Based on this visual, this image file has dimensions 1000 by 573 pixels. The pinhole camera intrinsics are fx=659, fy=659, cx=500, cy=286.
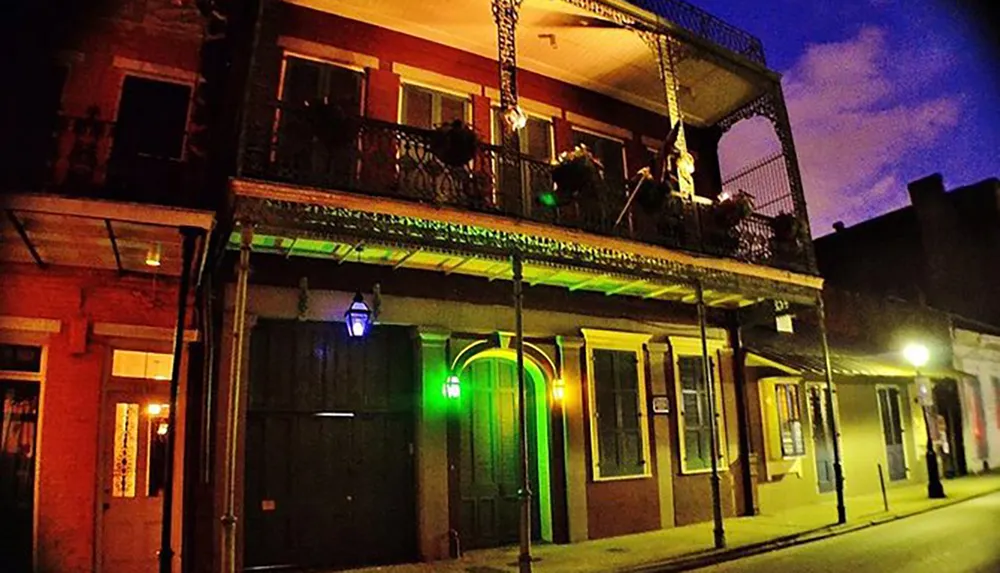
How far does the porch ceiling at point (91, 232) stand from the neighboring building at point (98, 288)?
0.03m

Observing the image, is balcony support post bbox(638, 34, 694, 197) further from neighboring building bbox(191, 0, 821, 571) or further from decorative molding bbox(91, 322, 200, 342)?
decorative molding bbox(91, 322, 200, 342)

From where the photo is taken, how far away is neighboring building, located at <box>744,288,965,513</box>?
13625mm

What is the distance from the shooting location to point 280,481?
345 inches

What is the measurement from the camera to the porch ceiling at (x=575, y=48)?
1025 centimetres

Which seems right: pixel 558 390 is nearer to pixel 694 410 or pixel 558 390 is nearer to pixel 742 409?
pixel 694 410

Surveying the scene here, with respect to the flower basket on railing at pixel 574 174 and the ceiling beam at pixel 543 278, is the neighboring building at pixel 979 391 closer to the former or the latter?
the ceiling beam at pixel 543 278

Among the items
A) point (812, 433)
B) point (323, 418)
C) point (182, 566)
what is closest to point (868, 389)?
point (812, 433)

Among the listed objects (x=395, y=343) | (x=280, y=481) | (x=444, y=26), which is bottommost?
(x=280, y=481)

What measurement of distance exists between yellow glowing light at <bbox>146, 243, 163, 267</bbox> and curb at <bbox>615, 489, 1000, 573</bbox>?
6.95m

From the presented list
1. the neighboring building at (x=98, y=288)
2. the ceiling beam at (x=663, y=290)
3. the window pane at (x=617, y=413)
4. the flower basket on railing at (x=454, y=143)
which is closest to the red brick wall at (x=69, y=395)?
the neighboring building at (x=98, y=288)

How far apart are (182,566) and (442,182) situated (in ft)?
18.9

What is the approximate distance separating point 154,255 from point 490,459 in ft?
18.4

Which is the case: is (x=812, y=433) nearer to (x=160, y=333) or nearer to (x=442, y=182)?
(x=442, y=182)

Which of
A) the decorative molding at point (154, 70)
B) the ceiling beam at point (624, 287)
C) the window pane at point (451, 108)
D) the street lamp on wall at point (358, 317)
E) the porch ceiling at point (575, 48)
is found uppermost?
the porch ceiling at point (575, 48)
